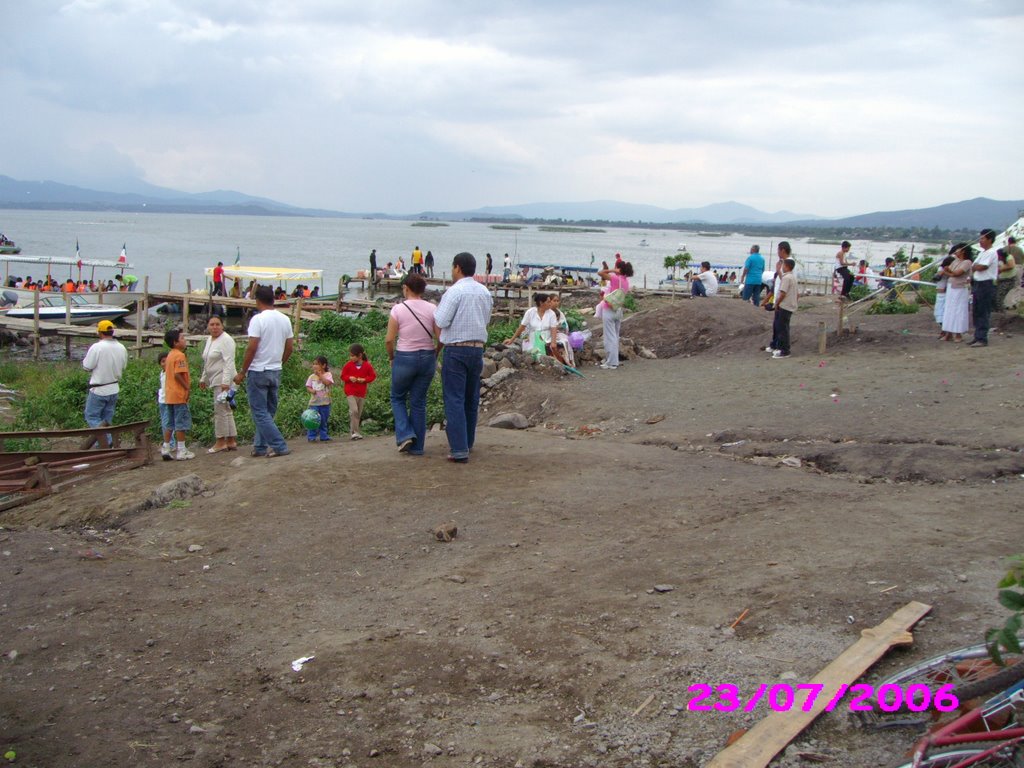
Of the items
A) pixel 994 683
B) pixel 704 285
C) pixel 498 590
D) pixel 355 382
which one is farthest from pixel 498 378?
pixel 704 285

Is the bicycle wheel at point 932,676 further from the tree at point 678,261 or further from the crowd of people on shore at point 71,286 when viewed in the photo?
the tree at point 678,261

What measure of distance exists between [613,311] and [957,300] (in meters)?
5.19

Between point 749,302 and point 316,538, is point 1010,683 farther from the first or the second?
point 749,302

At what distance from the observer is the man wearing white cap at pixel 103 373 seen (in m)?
10.0

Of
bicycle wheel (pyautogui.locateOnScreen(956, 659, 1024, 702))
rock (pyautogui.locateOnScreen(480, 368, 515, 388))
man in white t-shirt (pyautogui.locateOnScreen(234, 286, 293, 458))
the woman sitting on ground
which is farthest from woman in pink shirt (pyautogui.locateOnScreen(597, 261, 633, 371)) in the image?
bicycle wheel (pyautogui.locateOnScreen(956, 659, 1024, 702))

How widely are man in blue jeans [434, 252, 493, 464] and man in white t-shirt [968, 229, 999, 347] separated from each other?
8.43 m

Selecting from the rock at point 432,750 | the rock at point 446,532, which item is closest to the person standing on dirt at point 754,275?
the rock at point 446,532

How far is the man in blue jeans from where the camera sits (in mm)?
7328

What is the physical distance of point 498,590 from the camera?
4.80m

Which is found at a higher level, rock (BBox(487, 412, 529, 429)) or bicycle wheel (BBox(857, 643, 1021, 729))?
bicycle wheel (BBox(857, 643, 1021, 729))

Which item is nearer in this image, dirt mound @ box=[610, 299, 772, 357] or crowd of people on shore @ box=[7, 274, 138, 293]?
dirt mound @ box=[610, 299, 772, 357]
